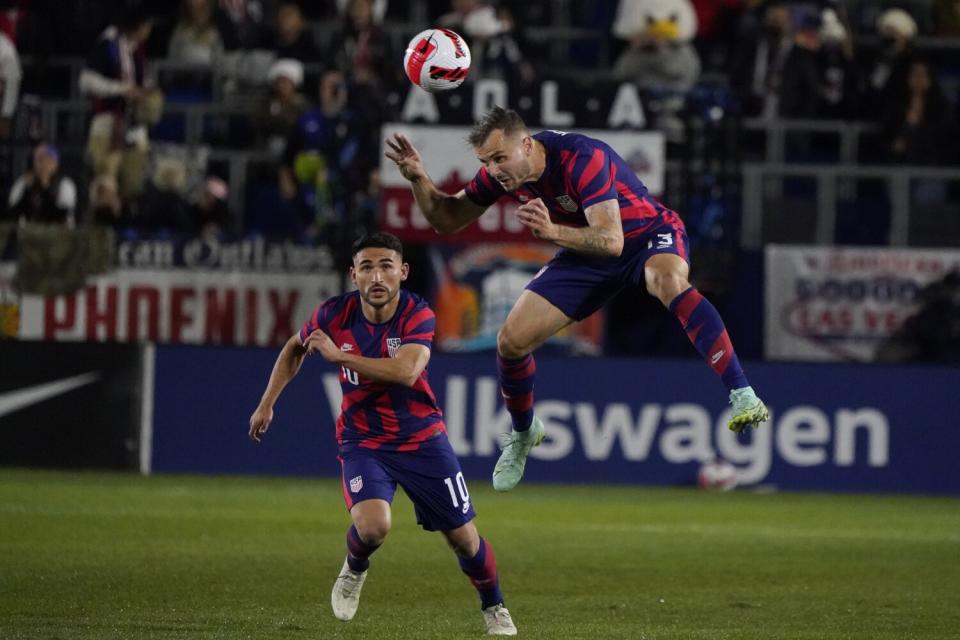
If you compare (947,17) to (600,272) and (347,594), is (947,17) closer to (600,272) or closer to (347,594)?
(600,272)

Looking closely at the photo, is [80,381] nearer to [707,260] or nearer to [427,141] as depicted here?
[427,141]

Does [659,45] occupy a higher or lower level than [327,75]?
higher

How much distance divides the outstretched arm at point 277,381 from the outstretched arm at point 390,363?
0.16 meters

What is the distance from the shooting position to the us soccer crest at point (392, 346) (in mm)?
9133

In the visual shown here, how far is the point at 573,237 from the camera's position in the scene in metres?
9.08

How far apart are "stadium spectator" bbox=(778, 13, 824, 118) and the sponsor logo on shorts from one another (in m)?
11.7

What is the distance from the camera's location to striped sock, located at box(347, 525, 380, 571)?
29.5ft

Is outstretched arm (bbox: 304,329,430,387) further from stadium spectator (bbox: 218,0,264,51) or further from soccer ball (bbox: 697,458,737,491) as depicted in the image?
stadium spectator (bbox: 218,0,264,51)

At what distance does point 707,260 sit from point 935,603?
22.8ft

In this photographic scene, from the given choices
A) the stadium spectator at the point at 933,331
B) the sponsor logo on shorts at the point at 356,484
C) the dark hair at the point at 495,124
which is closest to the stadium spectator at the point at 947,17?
the stadium spectator at the point at 933,331

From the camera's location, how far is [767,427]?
17438mm

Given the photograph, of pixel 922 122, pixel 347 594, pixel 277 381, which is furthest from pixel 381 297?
pixel 922 122

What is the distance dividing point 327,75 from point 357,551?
33.3 ft

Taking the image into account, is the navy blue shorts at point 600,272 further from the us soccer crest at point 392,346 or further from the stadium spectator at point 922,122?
the stadium spectator at point 922,122
